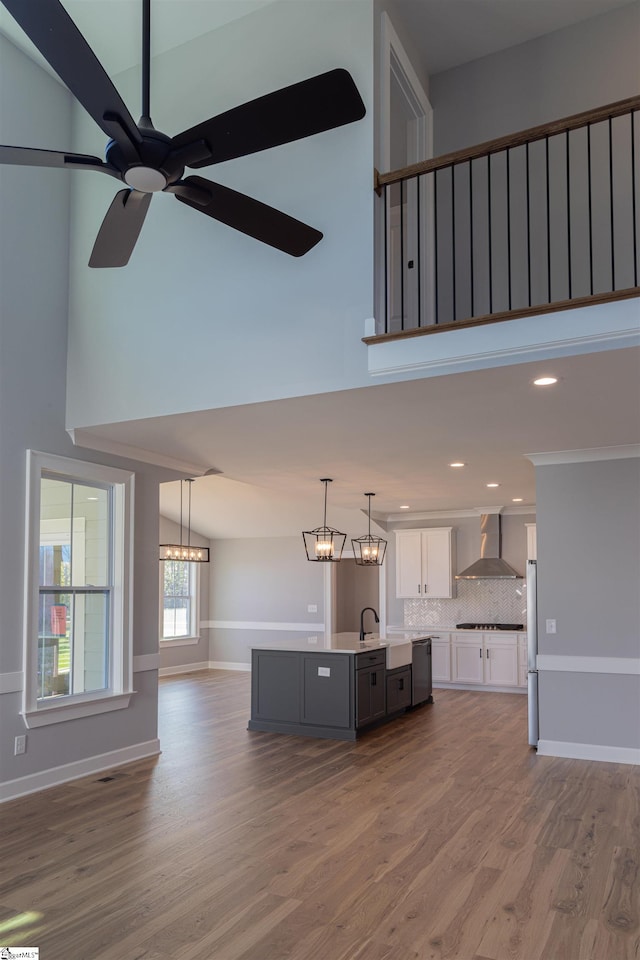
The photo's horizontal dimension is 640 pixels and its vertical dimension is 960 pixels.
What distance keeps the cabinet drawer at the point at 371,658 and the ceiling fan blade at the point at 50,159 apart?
5091 millimetres

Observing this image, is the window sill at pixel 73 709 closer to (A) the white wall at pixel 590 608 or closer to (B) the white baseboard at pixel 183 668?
(A) the white wall at pixel 590 608

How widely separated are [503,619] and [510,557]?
906 mm

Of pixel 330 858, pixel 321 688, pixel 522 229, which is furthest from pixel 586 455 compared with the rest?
pixel 330 858

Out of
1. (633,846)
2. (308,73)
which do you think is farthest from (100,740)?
(308,73)

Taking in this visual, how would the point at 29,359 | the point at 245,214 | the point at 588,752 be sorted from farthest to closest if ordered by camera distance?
the point at 588,752
the point at 29,359
the point at 245,214

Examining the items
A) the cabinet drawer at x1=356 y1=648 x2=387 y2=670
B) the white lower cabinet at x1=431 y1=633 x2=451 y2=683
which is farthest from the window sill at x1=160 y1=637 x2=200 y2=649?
the cabinet drawer at x1=356 y1=648 x2=387 y2=670

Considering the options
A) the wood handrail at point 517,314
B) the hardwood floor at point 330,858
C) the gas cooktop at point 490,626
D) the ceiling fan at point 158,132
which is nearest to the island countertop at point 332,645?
the hardwood floor at point 330,858

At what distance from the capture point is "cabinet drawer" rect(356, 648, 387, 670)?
6965 mm

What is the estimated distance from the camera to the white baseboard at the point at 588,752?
5949mm

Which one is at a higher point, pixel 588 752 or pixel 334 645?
pixel 334 645

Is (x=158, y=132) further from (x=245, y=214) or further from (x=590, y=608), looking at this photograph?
(x=590, y=608)

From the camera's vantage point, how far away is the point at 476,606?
1079 cm

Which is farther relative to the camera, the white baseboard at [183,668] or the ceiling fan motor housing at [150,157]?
the white baseboard at [183,668]

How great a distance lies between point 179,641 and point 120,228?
381 inches
